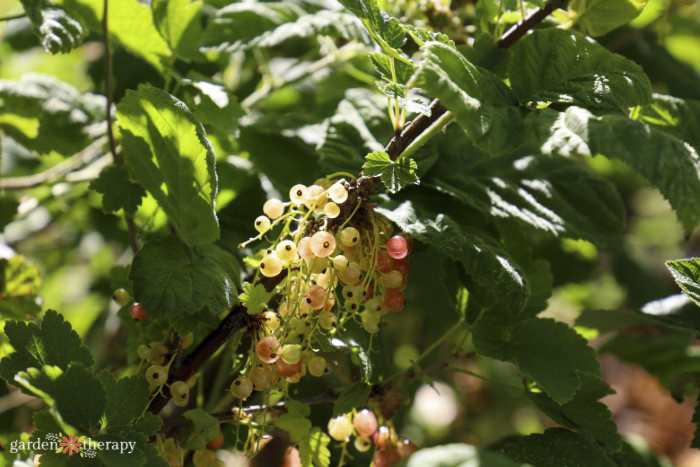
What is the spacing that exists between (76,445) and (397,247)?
30 cm

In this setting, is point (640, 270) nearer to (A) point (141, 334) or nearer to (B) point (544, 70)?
(B) point (544, 70)

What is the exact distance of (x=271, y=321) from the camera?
63 centimetres

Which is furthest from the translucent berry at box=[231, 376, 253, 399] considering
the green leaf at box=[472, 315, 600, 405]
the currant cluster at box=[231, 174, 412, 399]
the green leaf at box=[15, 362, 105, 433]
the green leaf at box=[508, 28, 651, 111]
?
the green leaf at box=[508, 28, 651, 111]

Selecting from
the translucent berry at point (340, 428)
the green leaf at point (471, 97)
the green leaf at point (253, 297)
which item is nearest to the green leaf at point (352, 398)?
the translucent berry at point (340, 428)

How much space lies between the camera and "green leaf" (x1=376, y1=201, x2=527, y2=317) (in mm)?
617

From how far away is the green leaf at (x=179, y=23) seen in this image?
0.83 metres

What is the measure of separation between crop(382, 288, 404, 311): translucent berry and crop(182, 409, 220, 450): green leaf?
18 cm

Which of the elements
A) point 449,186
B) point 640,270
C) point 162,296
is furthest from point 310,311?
point 640,270

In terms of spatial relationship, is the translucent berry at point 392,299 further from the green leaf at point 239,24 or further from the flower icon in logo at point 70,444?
the green leaf at point 239,24

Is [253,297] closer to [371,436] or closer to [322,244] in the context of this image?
[322,244]

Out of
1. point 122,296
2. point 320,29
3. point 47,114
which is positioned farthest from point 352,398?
point 47,114

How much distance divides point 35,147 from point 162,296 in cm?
48

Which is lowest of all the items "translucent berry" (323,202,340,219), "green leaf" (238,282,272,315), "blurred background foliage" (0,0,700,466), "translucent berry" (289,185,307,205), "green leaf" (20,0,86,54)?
"blurred background foliage" (0,0,700,466)

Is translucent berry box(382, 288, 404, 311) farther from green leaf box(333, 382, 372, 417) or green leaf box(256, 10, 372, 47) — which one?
green leaf box(256, 10, 372, 47)
